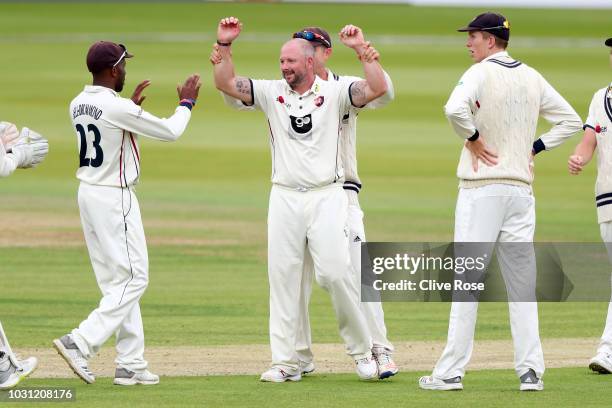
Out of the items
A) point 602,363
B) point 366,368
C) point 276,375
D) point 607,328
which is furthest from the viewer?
point 607,328

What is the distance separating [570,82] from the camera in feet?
128

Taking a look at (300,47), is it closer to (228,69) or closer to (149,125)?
(228,69)

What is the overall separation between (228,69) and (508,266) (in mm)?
2294

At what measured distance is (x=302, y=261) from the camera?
9.07 m

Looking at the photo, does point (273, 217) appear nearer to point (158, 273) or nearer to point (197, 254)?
point (158, 273)

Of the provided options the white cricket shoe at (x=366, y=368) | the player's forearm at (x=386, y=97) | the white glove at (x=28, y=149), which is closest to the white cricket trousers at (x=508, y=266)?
the white cricket shoe at (x=366, y=368)

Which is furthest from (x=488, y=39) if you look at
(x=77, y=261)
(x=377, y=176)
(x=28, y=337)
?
(x=377, y=176)

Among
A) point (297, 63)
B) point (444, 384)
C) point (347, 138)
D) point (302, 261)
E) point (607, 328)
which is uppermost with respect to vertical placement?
point (297, 63)

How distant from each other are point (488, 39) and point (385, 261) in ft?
9.01

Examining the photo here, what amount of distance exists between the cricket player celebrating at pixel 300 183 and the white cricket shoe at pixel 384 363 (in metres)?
0.33

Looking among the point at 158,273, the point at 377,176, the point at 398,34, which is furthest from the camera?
the point at 398,34

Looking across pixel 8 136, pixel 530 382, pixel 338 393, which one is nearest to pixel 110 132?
pixel 8 136

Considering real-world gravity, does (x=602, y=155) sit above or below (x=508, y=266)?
above

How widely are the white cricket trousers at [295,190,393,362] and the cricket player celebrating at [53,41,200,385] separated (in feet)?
3.80
